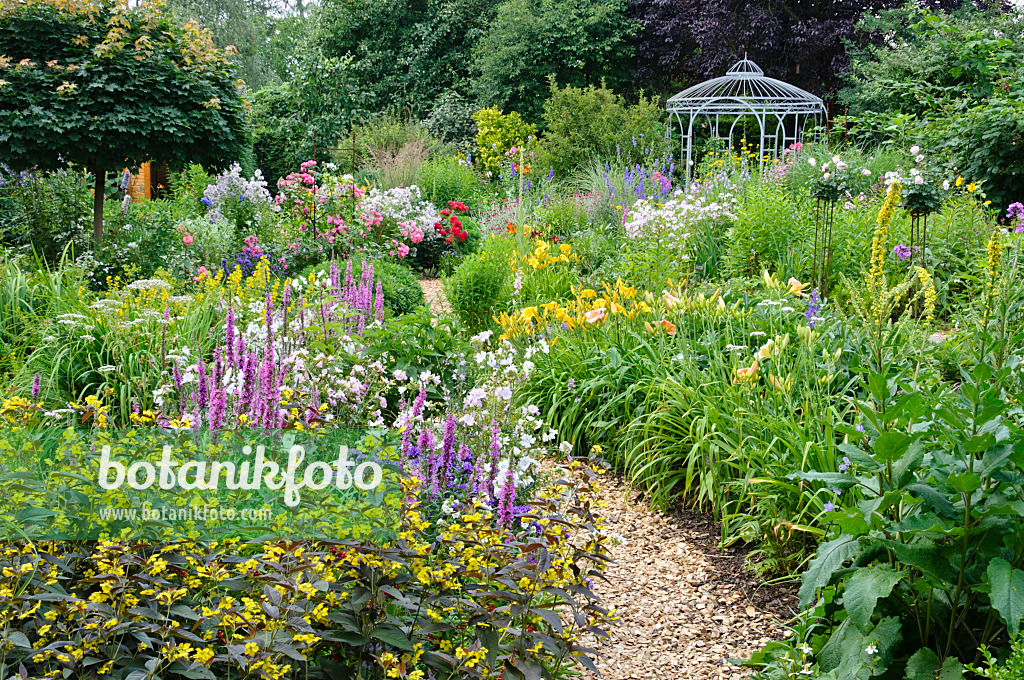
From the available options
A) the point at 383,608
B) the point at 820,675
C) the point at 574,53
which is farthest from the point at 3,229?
the point at 574,53

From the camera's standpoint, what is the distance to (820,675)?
85.0 inches

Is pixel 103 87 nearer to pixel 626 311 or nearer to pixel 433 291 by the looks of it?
pixel 433 291

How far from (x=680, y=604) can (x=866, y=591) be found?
112 centimetres

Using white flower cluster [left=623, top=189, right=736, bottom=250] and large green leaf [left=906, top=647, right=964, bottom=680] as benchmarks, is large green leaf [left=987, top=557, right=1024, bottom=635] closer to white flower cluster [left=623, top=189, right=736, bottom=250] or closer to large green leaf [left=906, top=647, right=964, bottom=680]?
large green leaf [left=906, top=647, right=964, bottom=680]

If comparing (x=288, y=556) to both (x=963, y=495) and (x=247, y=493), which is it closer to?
(x=247, y=493)

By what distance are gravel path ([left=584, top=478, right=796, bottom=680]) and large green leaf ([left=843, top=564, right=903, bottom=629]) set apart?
0.71 metres

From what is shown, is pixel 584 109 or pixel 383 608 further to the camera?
pixel 584 109

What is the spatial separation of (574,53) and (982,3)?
7.72 metres

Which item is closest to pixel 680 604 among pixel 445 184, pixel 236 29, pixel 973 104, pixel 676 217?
pixel 676 217

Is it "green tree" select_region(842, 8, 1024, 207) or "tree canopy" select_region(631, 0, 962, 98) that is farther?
"tree canopy" select_region(631, 0, 962, 98)

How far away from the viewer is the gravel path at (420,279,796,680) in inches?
104

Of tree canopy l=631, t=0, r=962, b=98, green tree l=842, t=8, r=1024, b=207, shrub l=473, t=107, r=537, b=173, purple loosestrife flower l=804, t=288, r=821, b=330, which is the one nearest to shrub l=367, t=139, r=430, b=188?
shrub l=473, t=107, r=537, b=173

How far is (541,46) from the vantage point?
15.6m

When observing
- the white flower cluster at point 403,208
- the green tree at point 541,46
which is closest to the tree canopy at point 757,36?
the green tree at point 541,46
